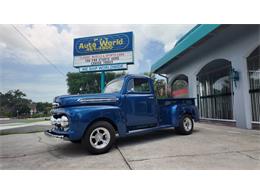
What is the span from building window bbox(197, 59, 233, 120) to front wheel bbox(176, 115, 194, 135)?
3766 mm

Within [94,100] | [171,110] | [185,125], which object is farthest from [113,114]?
[185,125]

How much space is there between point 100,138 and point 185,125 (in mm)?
3243

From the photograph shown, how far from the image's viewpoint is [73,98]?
3832mm

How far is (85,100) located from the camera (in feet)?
12.8

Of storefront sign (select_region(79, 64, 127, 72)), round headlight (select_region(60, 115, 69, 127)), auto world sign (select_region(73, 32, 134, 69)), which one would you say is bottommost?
round headlight (select_region(60, 115, 69, 127))

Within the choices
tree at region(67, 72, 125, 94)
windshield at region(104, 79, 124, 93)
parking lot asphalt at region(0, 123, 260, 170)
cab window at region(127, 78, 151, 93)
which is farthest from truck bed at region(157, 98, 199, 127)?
tree at region(67, 72, 125, 94)

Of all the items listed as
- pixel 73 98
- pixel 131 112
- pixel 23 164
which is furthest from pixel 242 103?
pixel 23 164

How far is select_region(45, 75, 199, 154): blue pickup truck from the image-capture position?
3572 millimetres

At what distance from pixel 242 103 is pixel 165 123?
144 inches

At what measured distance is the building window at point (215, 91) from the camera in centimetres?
843

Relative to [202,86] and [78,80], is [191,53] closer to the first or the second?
[202,86]

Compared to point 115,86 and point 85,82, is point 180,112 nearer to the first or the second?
point 115,86

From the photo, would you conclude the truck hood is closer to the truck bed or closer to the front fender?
the front fender

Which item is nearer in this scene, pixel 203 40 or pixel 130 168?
pixel 130 168
